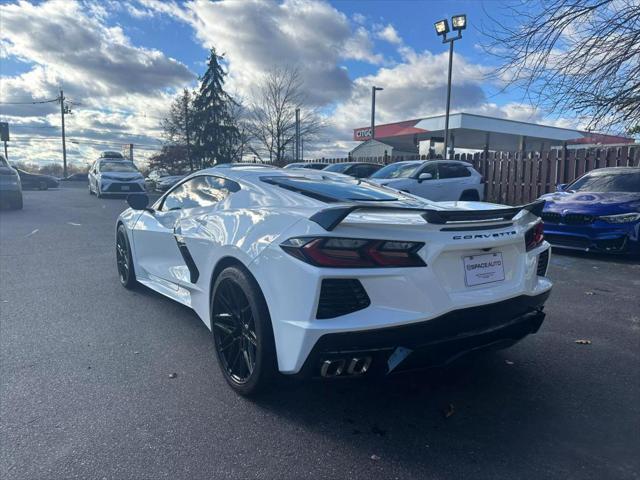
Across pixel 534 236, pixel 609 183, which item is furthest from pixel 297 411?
pixel 609 183

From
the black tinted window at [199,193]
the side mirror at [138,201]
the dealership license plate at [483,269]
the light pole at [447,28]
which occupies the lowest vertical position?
the dealership license plate at [483,269]

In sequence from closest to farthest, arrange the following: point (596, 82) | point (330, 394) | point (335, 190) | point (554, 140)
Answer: point (330, 394) → point (335, 190) → point (596, 82) → point (554, 140)

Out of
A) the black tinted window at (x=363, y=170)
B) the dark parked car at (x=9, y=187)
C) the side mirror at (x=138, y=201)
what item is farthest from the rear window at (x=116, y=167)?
the side mirror at (x=138, y=201)

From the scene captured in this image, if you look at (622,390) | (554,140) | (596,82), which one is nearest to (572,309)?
(622,390)

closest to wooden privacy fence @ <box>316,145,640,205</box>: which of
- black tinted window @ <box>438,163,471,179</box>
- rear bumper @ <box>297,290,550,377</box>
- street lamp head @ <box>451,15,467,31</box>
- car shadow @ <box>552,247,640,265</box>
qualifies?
black tinted window @ <box>438,163,471,179</box>

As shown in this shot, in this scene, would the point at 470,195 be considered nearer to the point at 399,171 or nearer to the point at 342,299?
the point at 399,171

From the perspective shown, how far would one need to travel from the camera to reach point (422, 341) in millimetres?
2443

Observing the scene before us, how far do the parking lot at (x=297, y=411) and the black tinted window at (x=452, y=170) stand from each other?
26.7ft

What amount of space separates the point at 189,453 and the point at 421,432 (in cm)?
124

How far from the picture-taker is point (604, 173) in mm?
8844

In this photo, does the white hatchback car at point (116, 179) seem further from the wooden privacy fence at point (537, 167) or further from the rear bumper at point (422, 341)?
the rear bumper at point (422, 341)

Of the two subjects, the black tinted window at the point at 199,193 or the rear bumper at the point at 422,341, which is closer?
the rear bumper at the point at 422,341

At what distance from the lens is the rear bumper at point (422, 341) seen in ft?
7.76

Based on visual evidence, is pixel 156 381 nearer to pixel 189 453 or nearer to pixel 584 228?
pixel 189 453
